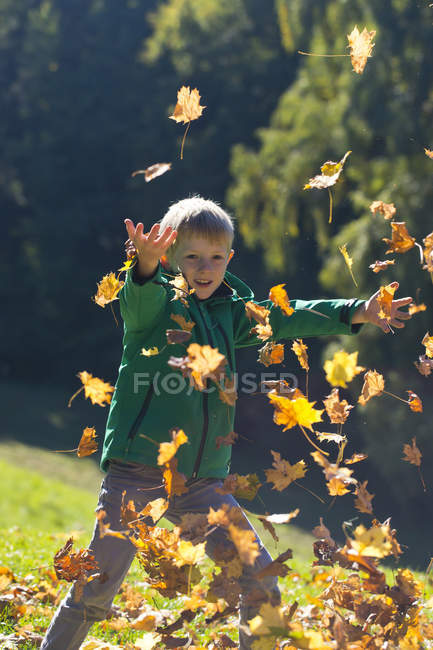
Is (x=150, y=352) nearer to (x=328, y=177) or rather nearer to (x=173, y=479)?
(x=173, y=479)

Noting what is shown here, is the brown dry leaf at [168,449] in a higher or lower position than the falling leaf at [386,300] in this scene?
lower

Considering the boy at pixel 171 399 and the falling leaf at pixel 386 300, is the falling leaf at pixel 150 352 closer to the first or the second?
the boy at pixel 171 399

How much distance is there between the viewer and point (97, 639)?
297cm

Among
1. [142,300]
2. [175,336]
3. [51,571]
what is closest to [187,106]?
[142,300]

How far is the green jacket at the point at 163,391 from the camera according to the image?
7.84ft

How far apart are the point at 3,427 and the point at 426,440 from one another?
38.0ft

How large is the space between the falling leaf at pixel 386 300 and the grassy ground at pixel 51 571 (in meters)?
0.83

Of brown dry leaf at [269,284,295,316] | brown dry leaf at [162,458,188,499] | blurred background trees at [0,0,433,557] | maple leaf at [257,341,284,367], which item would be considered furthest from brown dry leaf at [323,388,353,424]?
blurred background trees at [0,0,433,557]

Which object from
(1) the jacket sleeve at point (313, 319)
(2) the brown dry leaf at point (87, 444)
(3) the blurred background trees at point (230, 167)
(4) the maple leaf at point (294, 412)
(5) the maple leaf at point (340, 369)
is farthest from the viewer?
(3) the blurred background trees at point (230, 167)

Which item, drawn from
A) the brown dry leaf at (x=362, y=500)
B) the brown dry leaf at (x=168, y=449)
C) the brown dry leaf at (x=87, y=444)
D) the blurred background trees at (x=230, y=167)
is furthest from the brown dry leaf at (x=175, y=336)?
the blurred background trees at (x=230, y=167)

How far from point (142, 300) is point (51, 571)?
1.48 meters

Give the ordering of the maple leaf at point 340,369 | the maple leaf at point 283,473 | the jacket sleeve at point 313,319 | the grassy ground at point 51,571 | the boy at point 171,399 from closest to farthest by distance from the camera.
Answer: the maple leaf at point 340,369 → the maple leaf at point 283,473 → the boy at point 171,399 → the jacket sleeve at point 313,319 → the grassy ground at point 51,571

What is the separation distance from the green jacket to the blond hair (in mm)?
202

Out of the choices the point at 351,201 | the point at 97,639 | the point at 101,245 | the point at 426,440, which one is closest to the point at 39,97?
the point at 101,245
